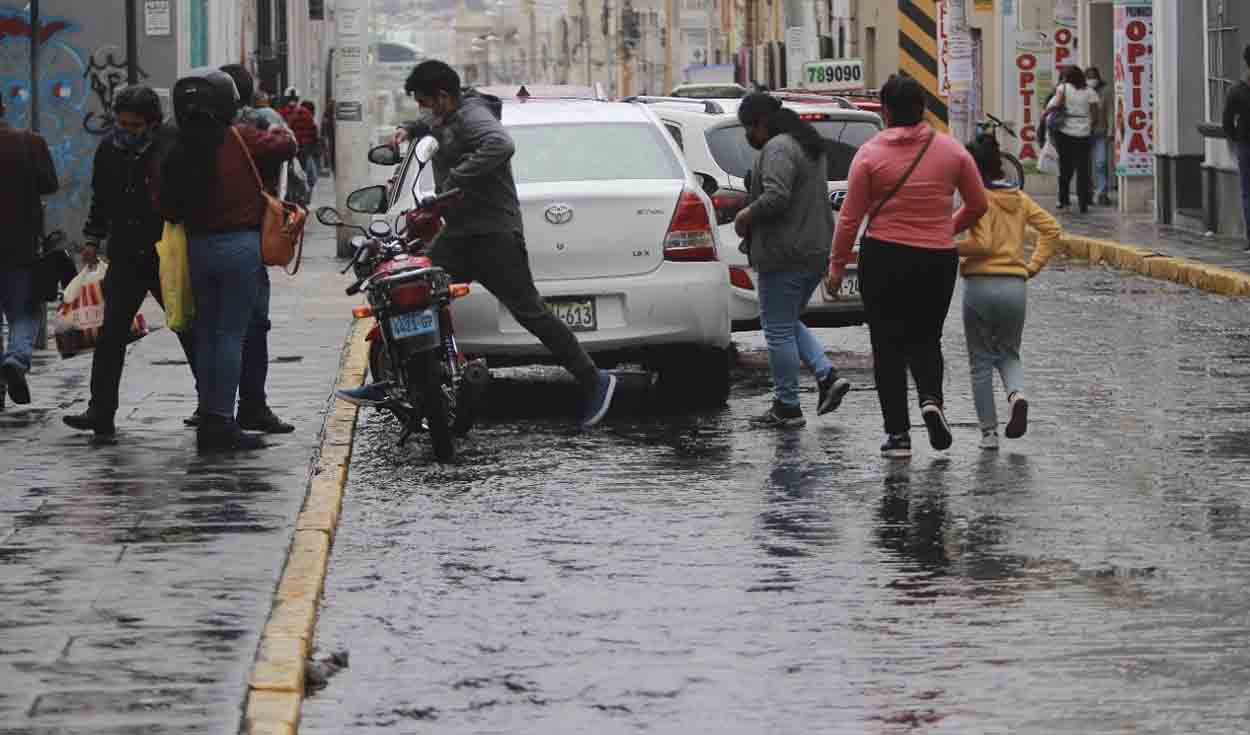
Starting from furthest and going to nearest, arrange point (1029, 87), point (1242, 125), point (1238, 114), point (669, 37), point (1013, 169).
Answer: point (669, 37) → point (1029, 87) → point (1238, 114) → point (1242, 125) → point (1013, 169)

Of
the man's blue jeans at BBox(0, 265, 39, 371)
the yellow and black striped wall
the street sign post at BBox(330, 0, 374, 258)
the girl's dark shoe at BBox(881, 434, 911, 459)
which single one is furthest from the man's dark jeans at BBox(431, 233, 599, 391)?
the street sign post at BBox(330, 0, 374, 258)

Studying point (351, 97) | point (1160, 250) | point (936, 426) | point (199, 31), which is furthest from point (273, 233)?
point (199, 31)

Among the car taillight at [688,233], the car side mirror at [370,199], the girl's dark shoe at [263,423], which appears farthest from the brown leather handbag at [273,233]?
the car taillight at [688,233]

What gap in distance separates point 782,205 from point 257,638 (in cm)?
579

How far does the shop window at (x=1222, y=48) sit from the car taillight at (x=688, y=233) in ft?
50.0

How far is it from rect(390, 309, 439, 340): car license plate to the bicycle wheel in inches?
104

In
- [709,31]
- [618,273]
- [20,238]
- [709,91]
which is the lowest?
[618,273]

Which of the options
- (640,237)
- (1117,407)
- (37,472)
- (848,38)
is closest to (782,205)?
(640,237)

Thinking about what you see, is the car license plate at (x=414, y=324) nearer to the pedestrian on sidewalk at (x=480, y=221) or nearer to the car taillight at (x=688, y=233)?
the pedestrian on sidewalk at (x=480, y=221)

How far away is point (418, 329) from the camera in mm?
12547

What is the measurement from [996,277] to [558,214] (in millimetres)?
2451

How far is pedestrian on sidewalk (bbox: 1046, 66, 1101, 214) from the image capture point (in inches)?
1339

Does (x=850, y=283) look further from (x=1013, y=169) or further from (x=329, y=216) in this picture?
(x=329, y=216)

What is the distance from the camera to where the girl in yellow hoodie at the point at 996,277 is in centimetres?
1273
